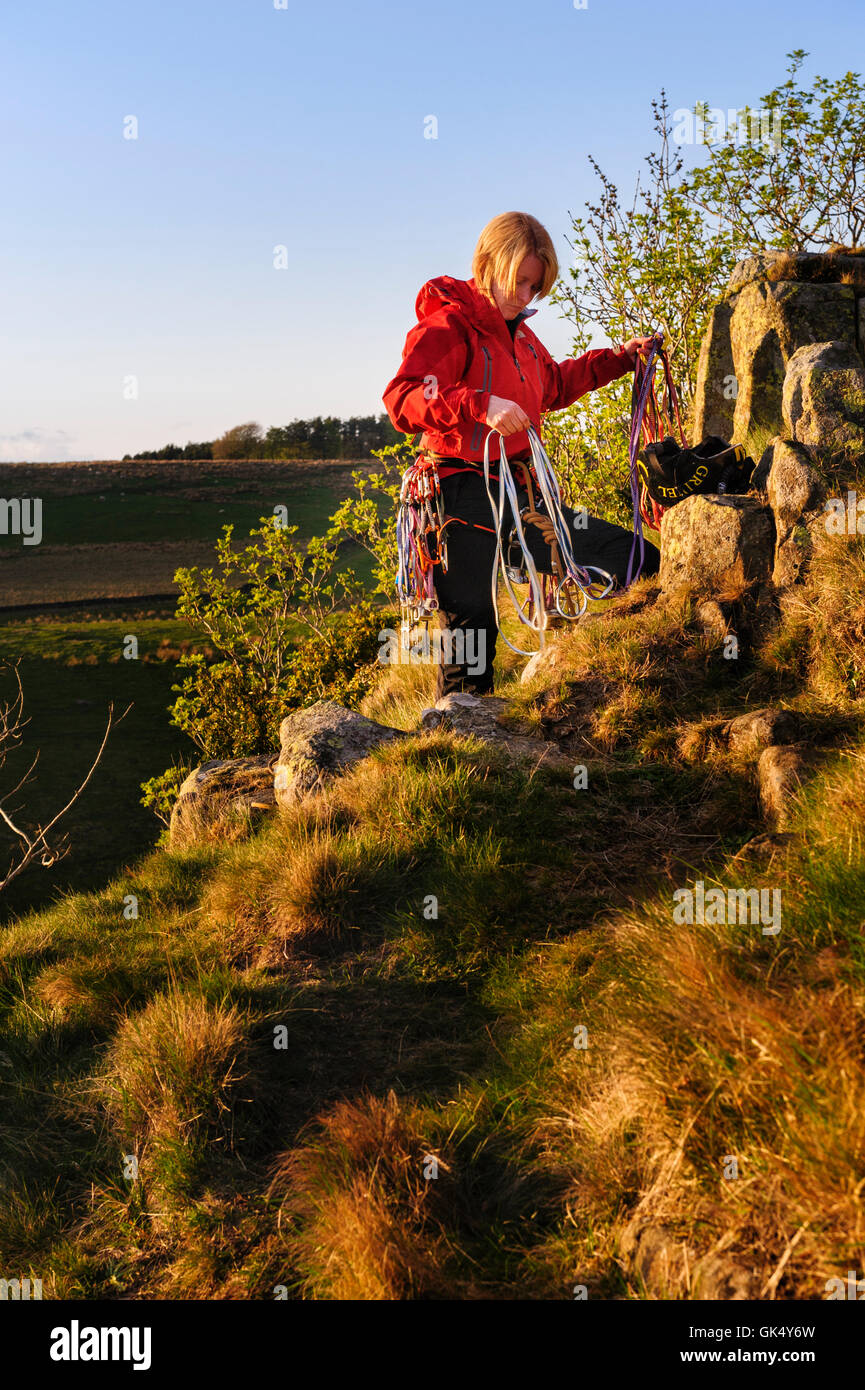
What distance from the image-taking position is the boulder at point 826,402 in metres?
6.14

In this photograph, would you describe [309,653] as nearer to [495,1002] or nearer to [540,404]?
[540,404]

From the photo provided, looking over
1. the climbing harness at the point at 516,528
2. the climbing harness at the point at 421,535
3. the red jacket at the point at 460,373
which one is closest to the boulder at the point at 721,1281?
the climbing harness at the point at 516,528

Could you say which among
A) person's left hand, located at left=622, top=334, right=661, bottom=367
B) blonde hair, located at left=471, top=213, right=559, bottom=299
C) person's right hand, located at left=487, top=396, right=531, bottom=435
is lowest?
person's right hand, located at left=487, top=396, right=531, bottom=435

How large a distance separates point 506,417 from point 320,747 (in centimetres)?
267

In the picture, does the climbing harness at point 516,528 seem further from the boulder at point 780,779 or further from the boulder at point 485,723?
the boulder at point 780,779

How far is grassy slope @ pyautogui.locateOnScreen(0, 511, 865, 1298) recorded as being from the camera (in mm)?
2498

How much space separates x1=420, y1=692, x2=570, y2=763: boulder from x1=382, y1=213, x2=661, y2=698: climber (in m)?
0.43

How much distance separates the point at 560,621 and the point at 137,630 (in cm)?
2338

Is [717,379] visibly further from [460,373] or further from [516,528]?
[516,528]

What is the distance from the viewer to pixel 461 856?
4.63m

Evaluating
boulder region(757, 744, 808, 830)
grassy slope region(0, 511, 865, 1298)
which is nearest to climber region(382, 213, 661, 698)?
grassy slope region(0, 511, 865, 1298)

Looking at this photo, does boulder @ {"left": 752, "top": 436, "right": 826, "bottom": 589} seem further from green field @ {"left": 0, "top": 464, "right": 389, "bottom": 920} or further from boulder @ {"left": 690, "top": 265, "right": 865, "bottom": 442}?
green field @ {"left": 0, "top": 464, "right": 389, "bottom": 920}

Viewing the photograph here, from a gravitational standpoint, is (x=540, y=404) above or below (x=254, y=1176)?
above

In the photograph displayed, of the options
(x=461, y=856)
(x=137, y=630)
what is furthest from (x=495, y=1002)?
(x=137, y=630)
